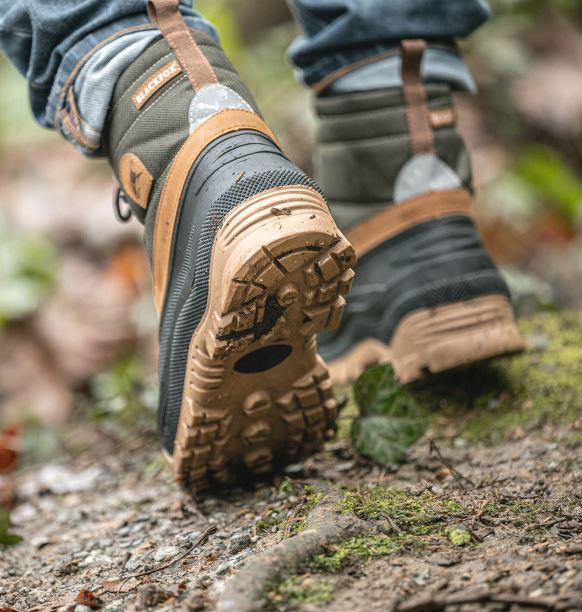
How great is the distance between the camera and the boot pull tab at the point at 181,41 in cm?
160

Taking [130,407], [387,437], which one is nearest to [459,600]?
[387,437]

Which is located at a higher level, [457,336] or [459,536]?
[459,536]

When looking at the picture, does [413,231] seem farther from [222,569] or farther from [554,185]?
[554,185]

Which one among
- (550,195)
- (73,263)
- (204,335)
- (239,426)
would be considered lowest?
(550,195)

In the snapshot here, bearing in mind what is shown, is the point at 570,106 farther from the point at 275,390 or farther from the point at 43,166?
the point at 275,390

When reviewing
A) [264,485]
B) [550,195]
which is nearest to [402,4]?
[264,485]

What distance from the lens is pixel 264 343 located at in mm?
1492

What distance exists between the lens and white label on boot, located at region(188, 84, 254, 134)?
1570 mm

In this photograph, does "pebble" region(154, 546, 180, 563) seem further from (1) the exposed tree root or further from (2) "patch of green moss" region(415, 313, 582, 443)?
(2) "patch of green moss" region(415, 313, 582, 443)

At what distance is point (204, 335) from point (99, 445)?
4.25 ft

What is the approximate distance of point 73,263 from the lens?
487cm

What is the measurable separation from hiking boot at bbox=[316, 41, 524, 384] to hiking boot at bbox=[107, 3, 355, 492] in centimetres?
41

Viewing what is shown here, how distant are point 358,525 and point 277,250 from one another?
1.51ft

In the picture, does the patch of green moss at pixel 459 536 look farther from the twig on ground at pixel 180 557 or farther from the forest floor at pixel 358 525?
the twig on ground at pixel 180 557
